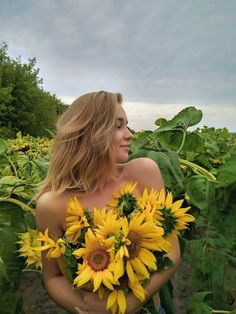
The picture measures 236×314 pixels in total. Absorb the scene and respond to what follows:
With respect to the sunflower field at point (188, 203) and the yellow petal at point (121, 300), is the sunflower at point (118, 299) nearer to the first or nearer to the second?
the yellow petal at point (121, 300)

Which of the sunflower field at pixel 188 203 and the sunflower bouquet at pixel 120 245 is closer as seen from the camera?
the sunflower bouquet at pixel 120 245

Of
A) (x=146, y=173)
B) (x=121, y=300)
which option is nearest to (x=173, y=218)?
(x=121, y=300)

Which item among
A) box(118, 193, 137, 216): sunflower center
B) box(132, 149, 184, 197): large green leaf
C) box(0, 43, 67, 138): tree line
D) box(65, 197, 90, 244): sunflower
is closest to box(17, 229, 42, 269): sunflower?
box(65, 197, 90, 244): sunflower

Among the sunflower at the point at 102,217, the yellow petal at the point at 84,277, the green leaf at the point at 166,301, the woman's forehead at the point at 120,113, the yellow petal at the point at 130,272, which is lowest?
the green leaf at the point at 166,301

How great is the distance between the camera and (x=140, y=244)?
3.15 ft

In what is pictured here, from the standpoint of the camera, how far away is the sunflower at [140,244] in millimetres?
937

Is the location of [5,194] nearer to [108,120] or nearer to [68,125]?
[68,125]

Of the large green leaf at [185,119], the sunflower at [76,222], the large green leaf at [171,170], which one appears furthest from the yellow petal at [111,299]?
the large green leaf at [185,119]

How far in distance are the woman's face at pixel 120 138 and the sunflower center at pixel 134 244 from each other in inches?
16.3

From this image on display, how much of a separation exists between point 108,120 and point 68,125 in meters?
0.13

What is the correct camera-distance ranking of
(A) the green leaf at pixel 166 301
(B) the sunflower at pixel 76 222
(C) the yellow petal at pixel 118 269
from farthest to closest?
(A) the green leaf at pixel 166 301 → (B) the sunflower at pixel 76 222 → (C) the yellow petal at pixel 118 269

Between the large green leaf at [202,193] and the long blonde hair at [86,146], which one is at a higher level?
the long blonde hair at [86,146]

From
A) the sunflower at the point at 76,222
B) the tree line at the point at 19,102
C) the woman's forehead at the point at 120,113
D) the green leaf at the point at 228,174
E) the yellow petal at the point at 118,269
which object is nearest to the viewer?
the yellow petal at the point at 118,269

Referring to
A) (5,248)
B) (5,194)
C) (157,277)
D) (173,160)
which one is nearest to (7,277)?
(5,248)
